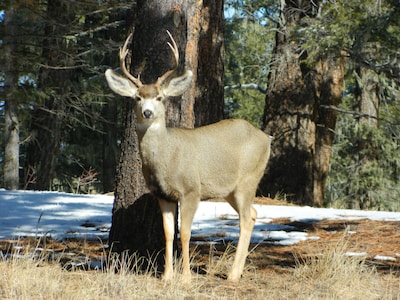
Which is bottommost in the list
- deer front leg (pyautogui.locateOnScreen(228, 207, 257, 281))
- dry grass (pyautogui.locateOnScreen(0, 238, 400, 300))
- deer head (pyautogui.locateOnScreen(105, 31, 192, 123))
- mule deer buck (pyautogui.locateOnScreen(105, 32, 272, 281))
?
dry grass (pyautogui.locateOnScreen(0, 238, 400, 300))

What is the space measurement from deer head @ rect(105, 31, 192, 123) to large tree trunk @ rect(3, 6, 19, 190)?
8520mm

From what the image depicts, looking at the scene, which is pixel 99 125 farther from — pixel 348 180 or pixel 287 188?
pixel 287 188

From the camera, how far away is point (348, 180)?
78.7 feet

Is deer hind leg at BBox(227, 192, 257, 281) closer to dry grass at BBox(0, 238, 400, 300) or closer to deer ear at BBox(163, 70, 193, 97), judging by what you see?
dry grass at BBox(0, 238, 400, 300)

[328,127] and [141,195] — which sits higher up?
[328,127]

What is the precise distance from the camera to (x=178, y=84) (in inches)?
290

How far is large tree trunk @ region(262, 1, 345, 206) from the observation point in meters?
15.7

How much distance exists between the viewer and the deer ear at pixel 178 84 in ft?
24.1

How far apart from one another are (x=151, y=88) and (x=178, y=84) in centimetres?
31

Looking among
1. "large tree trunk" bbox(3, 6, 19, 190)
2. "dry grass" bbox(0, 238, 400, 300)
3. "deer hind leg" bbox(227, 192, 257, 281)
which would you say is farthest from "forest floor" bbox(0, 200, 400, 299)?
"large tree trunk" bbox(3, 6, 19, 190)

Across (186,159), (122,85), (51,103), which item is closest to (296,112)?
(51,103)

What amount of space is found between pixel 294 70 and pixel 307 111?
0.92 metres

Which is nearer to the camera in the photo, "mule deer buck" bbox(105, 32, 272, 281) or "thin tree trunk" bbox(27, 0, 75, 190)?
"mule deer buck" bbox(105, 32, 272, 281)

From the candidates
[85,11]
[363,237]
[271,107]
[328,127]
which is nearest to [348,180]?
[328,127]
